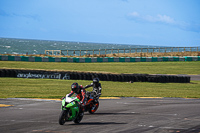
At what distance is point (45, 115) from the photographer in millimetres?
12477

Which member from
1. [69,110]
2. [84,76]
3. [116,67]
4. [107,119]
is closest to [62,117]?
[69,110]

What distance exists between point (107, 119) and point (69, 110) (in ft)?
6.15

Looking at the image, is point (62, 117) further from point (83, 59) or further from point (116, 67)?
point (83, 59)

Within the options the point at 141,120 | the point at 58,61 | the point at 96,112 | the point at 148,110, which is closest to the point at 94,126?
the point at 141,120

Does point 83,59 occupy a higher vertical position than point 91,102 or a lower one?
higher

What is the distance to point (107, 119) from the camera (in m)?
11.9

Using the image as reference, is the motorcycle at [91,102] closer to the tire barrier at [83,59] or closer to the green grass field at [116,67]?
the green grass field at [116,67]

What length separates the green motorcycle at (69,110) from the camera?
10312mm

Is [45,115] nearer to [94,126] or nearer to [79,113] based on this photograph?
[79,113]

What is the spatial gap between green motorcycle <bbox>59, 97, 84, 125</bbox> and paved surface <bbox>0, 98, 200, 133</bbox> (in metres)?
0.22

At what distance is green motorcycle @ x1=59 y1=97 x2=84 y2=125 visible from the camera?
10.3 metres

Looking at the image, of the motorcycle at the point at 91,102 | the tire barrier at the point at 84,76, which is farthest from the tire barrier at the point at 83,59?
the motorcycle at the point at 91,102

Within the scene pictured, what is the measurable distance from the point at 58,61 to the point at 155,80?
1964 centimetres

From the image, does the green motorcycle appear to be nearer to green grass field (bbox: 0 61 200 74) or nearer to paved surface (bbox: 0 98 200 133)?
paved surface (bbox: 0 98 200 133)
